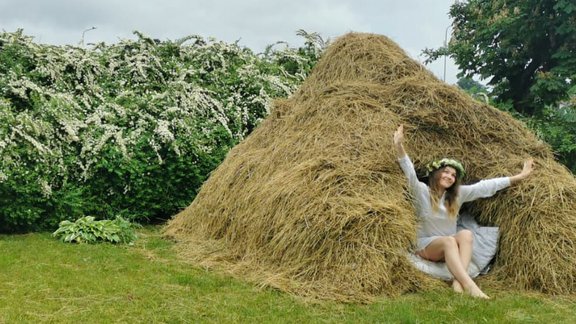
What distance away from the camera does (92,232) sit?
6.63 metres

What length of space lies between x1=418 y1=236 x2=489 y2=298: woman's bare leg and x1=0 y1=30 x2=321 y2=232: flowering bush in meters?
4.12

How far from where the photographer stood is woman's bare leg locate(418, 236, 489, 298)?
4617mm

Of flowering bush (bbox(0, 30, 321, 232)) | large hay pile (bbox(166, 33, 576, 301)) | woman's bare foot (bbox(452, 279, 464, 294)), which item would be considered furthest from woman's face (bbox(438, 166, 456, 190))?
flowering bush (bbox(0, 30, 321, 232))

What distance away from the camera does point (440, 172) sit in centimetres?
521

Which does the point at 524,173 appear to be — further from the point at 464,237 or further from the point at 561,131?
the point at 561,131

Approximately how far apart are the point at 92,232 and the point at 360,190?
129 inches

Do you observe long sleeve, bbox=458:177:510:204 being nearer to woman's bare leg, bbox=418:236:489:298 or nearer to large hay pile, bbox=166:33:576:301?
large hay pile, bbox=166:33:576:301

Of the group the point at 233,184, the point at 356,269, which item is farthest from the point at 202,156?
the point at 356,269

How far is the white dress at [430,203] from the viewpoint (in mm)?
5160

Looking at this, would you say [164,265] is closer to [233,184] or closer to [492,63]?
[233,184]

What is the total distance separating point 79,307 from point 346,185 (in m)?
2.31

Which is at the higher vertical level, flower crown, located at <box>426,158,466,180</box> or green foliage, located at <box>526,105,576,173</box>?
green foliage, located at <box>526,105,576,173</box>

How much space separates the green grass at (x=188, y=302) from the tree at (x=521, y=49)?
7257 millimetres

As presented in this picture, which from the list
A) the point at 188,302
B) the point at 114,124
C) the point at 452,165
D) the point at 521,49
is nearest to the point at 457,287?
the point at 452,165
